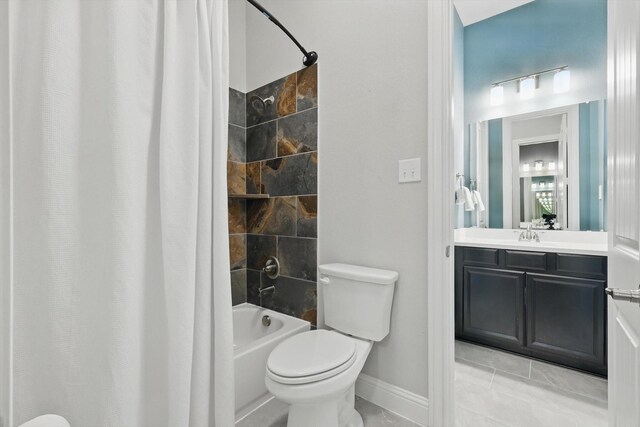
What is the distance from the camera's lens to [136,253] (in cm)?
78

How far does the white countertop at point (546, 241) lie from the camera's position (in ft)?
6.14

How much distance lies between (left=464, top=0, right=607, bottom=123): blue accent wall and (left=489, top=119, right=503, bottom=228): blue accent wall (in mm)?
140

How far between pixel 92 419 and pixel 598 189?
3.09 m

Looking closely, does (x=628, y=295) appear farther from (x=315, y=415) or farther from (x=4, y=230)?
(x=4, y=230)

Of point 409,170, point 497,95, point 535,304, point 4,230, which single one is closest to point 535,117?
point 497,95

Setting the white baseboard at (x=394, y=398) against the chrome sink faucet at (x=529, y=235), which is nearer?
the white baseboard at (x=394, y=398)

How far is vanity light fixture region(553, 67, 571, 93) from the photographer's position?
A: 7.27ft

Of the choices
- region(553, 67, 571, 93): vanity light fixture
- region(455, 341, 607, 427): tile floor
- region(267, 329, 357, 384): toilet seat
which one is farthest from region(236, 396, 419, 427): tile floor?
region(553, 67, 571, 93): vanity light fixture

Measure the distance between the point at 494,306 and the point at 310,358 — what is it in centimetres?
166

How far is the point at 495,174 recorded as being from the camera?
101 inches

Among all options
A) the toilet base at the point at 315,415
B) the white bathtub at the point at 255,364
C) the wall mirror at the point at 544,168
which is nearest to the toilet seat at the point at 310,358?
the toilet base at the point at 315,415

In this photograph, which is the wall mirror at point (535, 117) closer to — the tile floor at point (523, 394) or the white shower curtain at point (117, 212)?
the tile floor at point (523, 394)

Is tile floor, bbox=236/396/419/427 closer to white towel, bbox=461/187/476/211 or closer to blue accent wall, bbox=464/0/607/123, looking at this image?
white towel, bbox=461/187/476/211

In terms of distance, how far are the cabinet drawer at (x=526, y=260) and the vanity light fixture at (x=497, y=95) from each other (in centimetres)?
142
